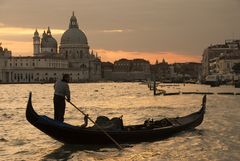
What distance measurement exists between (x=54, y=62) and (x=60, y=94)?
5593 inches

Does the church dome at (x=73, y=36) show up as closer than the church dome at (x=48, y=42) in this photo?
Yes

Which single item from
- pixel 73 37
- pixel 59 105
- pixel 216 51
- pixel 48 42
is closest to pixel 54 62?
pixel 73 37

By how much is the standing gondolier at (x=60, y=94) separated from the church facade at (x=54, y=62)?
12995 cm

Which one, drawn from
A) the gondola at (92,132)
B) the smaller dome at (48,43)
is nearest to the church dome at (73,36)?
the smaller dome at (48,43)

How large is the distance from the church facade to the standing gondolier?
12995 centimetres

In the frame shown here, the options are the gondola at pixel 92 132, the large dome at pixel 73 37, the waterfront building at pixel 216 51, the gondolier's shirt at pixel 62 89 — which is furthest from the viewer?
the large dome at pixel 73 37

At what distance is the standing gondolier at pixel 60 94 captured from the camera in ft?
46.0

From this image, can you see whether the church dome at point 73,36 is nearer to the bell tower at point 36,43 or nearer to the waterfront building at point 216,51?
the bell tower at point 36,43

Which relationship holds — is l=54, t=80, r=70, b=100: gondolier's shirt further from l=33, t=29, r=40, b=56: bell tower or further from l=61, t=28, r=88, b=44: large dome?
l=33, t=29, r=40, b=56: bell tower

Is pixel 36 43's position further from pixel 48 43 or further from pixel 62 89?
pixel 62 89

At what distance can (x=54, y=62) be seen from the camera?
155m

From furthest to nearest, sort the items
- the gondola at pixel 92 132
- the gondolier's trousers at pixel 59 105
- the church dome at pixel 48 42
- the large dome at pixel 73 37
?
the church dome at pixel 48 42 → the large dome at pixel 73 37 → the gondolier's trousers at pixel 59 105 → the gondola at pixel 92 132

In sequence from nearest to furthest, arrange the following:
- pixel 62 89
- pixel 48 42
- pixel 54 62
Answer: pixel 62 89 < pixel 54 62 < pixel 48 42

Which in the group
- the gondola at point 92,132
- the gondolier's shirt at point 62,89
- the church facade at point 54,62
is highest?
the church facade at point 54,62
